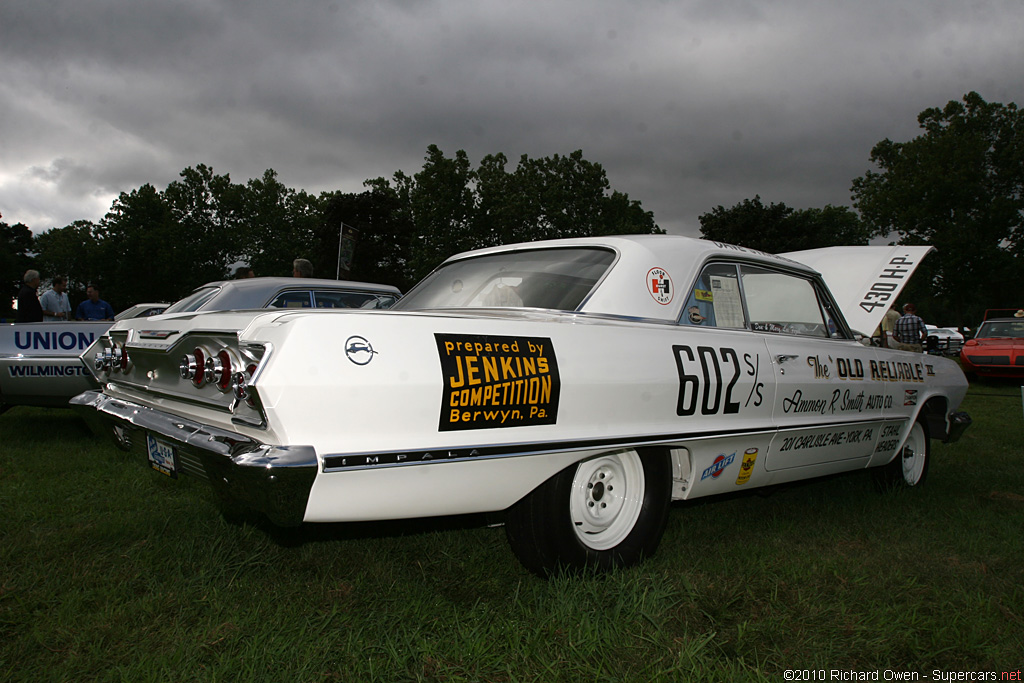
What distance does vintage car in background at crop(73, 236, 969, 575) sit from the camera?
1977mm

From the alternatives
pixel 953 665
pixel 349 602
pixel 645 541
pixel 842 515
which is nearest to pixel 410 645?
pixel 349 602

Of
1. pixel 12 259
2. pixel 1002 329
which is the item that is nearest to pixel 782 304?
pixel 1002 329

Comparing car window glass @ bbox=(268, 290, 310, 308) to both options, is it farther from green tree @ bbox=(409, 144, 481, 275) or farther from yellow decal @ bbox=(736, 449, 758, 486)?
green tree @ bbox=(409, 144, 481, 275)

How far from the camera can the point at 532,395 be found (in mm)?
2266

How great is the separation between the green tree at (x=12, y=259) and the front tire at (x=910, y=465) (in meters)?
66.2

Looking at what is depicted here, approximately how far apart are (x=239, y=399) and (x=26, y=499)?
102 inches

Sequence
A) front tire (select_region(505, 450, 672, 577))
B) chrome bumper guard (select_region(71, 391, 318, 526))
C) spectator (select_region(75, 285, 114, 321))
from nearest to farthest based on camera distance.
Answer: chrome bumper guard (select_region(71, 391, 318, 526)) → front tire (select_region(505, 450, 672, 577)) → spectator (select_region(75, 285, 114, 321))

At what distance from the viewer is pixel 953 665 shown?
2.15 metres

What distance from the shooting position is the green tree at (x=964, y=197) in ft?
99.9

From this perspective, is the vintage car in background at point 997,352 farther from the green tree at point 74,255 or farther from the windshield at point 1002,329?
the green tree at point 74,255

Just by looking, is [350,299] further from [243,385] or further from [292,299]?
[243,385]

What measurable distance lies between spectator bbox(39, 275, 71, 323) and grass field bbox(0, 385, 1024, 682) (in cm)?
634

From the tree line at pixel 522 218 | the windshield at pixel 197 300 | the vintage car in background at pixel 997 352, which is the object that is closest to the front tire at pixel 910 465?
the windshield at pixel 197 300

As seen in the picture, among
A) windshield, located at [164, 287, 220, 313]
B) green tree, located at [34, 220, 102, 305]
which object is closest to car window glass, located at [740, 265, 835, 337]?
windshield, located at [164, 287, 220, 313]
